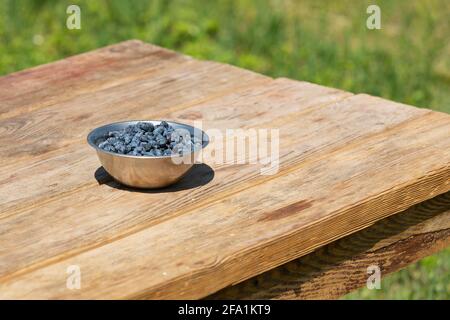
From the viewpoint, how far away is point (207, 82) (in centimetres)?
296

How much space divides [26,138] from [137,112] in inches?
12.6

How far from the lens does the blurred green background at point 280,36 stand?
4668mm

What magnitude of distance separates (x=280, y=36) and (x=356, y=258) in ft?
9.67

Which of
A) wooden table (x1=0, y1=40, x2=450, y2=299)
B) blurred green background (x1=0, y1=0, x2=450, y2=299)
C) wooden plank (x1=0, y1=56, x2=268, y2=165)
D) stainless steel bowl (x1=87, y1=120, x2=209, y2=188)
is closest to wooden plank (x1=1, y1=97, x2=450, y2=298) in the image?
wooden table (x1=0, y1=40, x2=450, y2=299)

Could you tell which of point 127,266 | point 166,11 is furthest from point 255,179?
point 166,11

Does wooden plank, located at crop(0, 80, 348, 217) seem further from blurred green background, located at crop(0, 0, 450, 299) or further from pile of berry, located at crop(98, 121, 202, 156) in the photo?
blurred green background, located at crop(0, 0, 450, 299)

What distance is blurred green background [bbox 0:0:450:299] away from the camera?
467 centimetres

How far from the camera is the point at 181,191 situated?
2.20 m

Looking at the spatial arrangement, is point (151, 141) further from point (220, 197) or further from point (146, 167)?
point (220, 197)

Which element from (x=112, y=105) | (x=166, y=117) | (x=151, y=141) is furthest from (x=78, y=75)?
(x=151, y=141)

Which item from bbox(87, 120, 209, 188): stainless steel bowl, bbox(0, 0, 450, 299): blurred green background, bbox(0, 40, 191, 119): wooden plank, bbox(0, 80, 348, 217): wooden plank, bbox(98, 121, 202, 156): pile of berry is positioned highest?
bbox(98, 121, 202, 156): pile of berry

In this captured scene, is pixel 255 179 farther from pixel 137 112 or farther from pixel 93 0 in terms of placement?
pixel 93 0

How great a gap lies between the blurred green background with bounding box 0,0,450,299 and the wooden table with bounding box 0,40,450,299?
1.75 m

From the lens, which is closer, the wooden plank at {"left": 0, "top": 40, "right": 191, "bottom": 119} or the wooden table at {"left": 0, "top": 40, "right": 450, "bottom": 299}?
the wooden table at {"left": 0, "top": 40, "right": 450, "bottom": 299}
